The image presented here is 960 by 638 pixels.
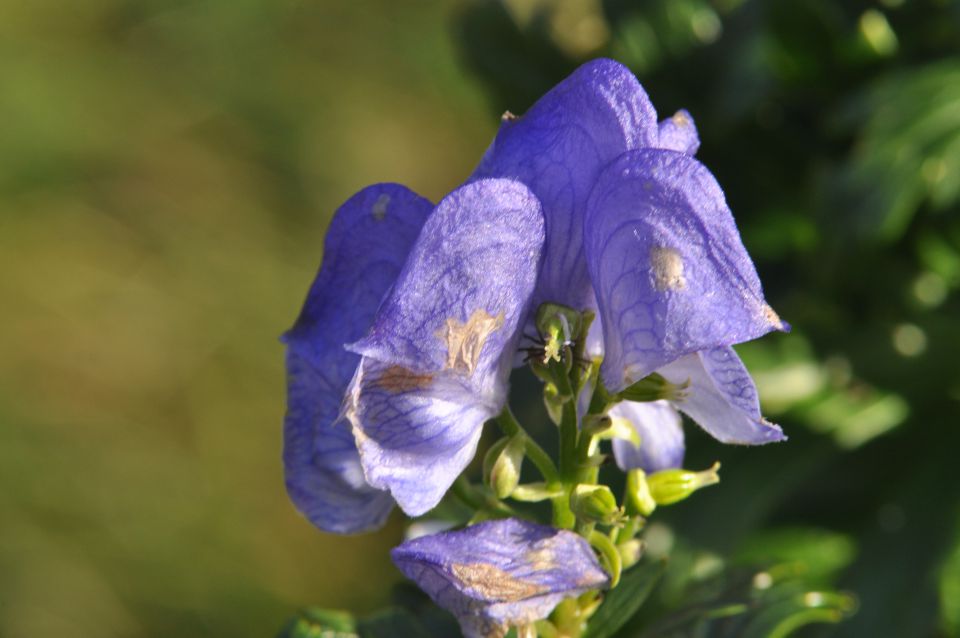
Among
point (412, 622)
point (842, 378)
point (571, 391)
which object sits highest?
point (571, 391)

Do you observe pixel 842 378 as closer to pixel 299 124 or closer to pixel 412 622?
pixel 412 622

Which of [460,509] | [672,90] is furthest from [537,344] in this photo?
[672,90]

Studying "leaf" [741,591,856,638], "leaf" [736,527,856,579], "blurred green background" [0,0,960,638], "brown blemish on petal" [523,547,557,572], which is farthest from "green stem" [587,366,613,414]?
"leaf" [736,527,856,579]

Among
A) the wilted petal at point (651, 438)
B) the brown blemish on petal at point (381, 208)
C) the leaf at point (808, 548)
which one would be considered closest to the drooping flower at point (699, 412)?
the wilted petal at point (651, 438)

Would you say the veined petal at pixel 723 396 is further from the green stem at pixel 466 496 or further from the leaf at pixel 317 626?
the leaf at pixel 317 626

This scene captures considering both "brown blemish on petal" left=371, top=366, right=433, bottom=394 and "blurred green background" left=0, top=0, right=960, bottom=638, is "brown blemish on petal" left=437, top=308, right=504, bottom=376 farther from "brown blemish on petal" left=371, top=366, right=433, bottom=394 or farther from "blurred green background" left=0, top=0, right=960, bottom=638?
"blurred green background" left=0, top=0, right=960, bottom=638

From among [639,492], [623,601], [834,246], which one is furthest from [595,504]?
[834,246]
